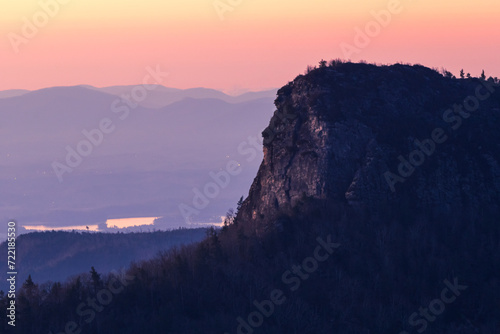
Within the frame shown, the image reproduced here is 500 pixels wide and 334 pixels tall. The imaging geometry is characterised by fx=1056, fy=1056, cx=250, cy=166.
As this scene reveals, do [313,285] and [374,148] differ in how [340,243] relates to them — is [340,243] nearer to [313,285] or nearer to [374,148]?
[313,285]

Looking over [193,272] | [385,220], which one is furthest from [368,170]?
[193,272]

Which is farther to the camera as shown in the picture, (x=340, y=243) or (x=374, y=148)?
(x=374, y=148)

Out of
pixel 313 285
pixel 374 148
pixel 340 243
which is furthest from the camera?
pixel 374 148


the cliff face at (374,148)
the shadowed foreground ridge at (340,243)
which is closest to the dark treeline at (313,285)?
the shadowed foreground ridge at (340,243)

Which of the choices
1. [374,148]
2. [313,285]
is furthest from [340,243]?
[374,148]

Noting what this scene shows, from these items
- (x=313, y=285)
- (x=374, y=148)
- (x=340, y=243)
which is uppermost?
(x=374, y=148)

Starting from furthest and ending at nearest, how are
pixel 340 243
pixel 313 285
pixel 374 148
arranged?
pixel 374 148, pixel 340 243, pixel 313 285

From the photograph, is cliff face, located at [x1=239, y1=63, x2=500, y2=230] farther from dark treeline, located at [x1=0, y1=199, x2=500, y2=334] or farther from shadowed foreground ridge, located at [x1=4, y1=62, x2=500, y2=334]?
dark treeline, located at [x1=0, y1=199, x2=500, y2=334]

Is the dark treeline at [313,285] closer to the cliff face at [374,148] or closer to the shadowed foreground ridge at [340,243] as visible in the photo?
the shadowed foreground ridge at [340,243]
